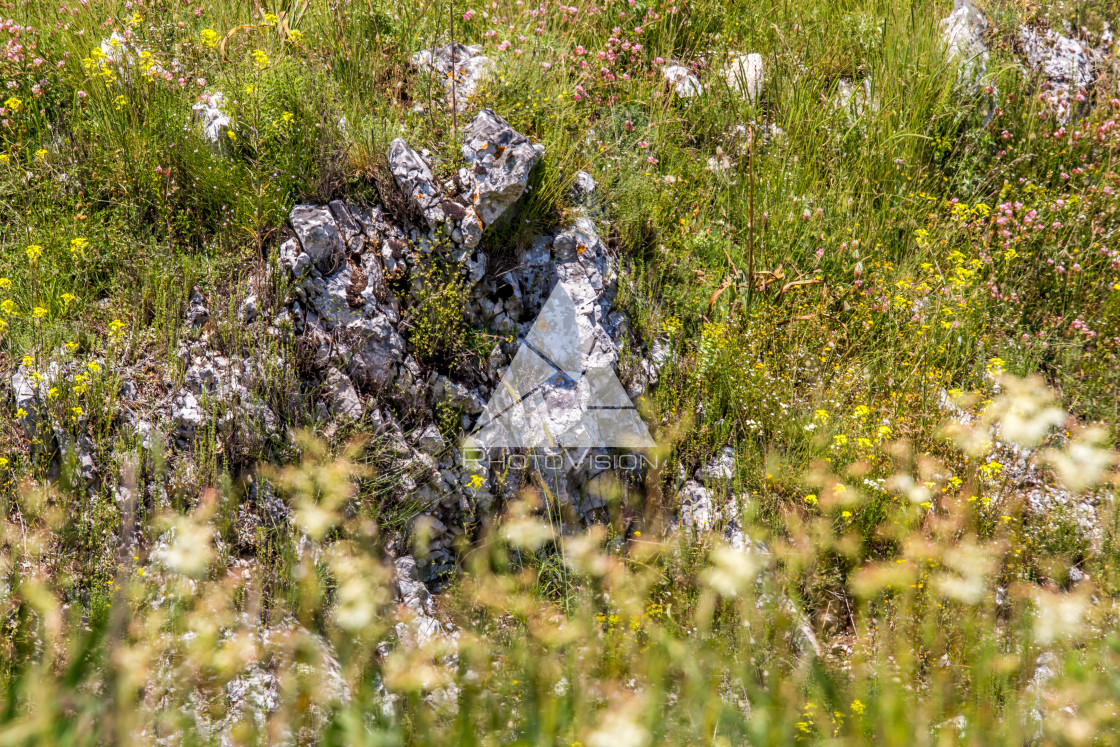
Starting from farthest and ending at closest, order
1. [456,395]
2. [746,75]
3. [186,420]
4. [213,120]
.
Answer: [746,75], [213,120], [456,395], [186,420]

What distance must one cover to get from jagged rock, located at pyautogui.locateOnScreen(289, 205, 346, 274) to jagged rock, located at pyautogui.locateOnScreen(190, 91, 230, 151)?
73 cm

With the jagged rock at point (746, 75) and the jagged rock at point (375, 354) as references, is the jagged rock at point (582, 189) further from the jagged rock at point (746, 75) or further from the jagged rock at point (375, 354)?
the jagged rock at point (746, 75)

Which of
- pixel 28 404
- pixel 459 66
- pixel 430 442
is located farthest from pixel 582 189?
pixel 28 404

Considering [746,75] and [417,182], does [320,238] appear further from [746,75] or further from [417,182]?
[746,75]

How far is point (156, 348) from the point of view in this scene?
144 inches

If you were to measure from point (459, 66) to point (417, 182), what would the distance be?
1.27 m

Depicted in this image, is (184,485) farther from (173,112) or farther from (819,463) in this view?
(819,463)

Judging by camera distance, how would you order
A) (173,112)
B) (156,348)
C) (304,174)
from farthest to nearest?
(173,112)
(304,174)
(156,348)

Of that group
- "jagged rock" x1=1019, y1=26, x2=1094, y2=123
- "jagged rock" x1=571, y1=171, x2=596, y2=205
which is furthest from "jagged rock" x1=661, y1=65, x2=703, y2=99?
"jagged rock" x1=1019, y1=26, x2=1094, y2=123

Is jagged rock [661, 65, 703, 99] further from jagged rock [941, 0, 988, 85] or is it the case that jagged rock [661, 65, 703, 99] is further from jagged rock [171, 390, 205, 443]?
jagged rock [171, 390, 205, 443]

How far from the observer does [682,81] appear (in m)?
5.56

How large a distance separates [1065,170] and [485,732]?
244 inches

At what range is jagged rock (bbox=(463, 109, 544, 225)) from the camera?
13.0ft

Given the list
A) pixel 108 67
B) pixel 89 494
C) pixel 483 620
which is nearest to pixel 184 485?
pixel 89 494
